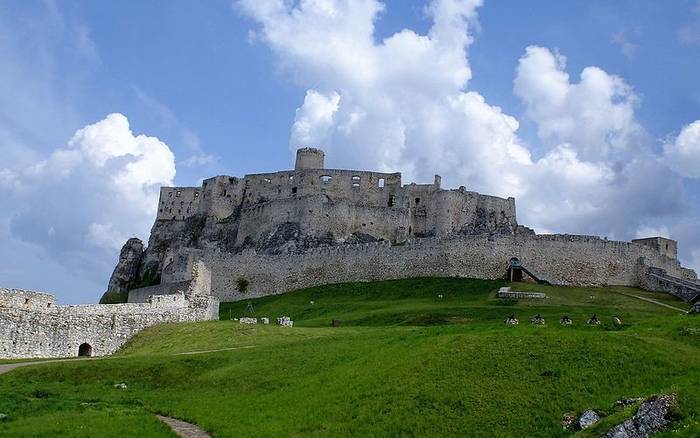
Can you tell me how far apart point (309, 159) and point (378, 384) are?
75.5 metres

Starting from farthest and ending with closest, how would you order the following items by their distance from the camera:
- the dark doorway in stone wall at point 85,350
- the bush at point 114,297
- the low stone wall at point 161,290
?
the bush at point 114,297
the low stone wall at point 161,290
the dark doorway in stone wall at point 85,350

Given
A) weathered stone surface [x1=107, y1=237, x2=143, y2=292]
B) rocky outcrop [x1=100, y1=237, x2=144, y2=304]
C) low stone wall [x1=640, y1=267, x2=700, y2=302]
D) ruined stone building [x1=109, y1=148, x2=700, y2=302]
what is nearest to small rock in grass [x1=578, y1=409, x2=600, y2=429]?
low stone wall [x1=640, y1=267, x2=700, y2=302]

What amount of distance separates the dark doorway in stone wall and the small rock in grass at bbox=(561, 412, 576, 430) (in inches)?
1062

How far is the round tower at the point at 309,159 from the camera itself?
96.8 meters

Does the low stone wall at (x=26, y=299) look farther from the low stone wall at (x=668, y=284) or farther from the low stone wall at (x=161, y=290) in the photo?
the low stone wall at (x=668, y=284)

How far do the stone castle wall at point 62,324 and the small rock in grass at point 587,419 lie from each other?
27.0m

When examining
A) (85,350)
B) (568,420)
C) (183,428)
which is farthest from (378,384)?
(85,350)

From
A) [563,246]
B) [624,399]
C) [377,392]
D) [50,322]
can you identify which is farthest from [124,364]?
[563,246]

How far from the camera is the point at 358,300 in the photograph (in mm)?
59531

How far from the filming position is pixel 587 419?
18.2 m

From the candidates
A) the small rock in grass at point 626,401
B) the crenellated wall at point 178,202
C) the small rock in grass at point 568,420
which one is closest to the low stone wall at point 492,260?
the crenellated wall at point 178,202

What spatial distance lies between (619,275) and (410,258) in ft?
56.9

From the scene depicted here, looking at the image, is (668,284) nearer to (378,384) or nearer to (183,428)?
(378,384)

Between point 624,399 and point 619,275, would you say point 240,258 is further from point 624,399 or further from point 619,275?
point 624,399
